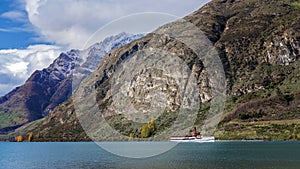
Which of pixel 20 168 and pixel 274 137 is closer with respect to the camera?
pixel 20 168

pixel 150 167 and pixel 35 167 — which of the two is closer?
pixel 150 167

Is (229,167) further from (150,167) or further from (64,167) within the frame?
(64,167)

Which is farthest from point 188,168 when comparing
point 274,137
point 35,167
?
point 274,137

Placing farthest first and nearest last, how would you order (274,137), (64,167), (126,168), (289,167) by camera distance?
(274,137) → (64,167) → (126,168) → (289,167)

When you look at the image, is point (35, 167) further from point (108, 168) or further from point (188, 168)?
point (188, 168)

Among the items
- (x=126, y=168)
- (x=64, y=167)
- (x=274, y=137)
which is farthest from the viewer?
(x=274, y=137)

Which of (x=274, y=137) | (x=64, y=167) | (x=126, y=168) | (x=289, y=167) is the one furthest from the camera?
(x=274, y=137)

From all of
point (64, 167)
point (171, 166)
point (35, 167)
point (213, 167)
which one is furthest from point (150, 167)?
point (35, 167)
